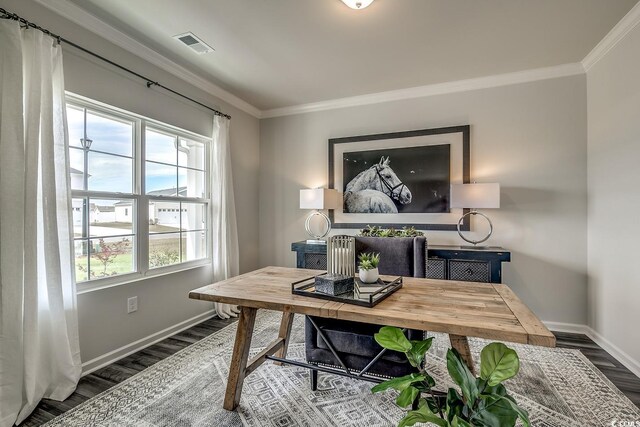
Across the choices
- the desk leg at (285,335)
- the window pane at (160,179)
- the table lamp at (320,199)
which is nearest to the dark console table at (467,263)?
the table lamp at (320,199)

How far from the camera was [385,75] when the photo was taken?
312 cm

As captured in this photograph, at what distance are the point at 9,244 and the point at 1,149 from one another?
0.54 m

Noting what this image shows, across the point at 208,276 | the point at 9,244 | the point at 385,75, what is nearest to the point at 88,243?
the point at 9,244

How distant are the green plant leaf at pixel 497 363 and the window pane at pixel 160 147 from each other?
2982mm

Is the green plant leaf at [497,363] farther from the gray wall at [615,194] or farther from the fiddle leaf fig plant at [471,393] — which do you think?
the gray wall at [615,194]

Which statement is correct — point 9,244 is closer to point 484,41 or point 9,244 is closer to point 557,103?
point 484,41

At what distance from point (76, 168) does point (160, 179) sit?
2.39ft

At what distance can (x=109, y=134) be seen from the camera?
8.16 feet

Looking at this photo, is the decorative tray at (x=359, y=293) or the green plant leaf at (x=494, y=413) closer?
the green plant leaf at (x=494, y=413)

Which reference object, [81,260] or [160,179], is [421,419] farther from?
[160,179]

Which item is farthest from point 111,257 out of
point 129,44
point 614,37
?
point 614,37

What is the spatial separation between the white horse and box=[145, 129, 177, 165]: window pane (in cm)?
198

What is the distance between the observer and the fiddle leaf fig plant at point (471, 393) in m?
0.82

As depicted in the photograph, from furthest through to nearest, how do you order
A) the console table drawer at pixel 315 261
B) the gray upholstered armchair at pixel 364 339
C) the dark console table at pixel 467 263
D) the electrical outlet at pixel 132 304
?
the console table drawer at pixel 315 261 < the dark console table at pixel 467 263 < the electrical outlet at pixel 132 304 < the gray upholstered armchair at pixel 364 339
